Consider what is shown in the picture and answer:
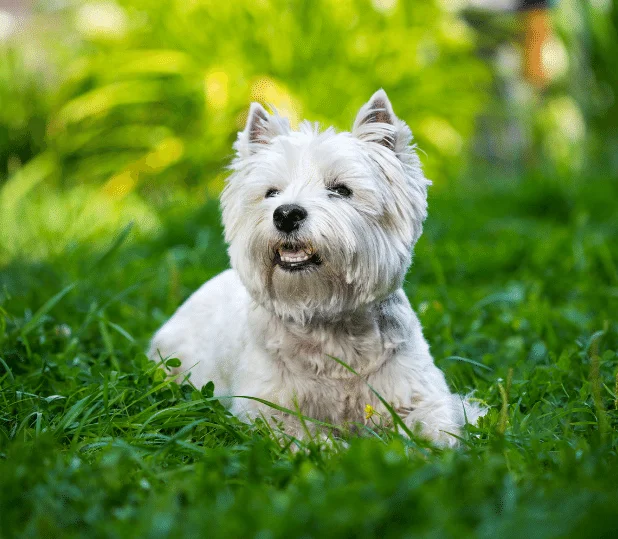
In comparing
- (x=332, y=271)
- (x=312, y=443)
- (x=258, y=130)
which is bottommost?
(x=312, y=443)

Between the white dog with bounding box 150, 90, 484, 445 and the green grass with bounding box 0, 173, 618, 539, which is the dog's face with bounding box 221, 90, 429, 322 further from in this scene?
the green grass with bounding box 0, 173, 618, 539

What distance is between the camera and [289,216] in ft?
8.28

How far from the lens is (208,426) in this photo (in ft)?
8.62

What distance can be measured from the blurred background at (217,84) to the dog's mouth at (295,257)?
4.02 meters

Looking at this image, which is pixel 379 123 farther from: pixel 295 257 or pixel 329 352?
pixel 329 352

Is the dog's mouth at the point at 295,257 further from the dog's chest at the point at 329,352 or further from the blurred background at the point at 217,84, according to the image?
the blurred background at the point at 217,84

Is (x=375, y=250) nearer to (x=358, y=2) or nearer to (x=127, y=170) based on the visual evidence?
(x=127, y=170)

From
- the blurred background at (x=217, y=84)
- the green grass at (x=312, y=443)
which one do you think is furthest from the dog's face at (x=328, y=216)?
the blurred background at (x=217, y=84)

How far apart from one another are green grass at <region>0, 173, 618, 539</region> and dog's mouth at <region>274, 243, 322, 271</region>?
515 millimetres

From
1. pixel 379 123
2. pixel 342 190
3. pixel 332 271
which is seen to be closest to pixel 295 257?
pixel 332 271

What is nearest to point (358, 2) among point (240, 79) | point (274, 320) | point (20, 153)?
point (240, 79)

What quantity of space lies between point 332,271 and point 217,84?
527 centimetres

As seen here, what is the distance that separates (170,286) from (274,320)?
1614mm

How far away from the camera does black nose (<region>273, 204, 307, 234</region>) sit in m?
2.52
